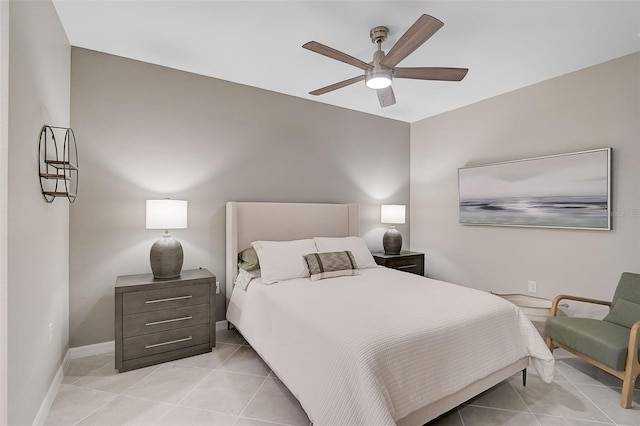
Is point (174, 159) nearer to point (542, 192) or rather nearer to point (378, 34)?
point (378, 34)

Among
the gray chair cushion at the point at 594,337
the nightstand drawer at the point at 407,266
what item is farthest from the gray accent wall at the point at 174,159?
the gray chair cushion at the point at 594,337

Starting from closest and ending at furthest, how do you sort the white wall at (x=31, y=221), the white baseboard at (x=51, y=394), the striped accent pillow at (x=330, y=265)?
the white wall at (x=31, y=221) < the white baseboard at (x=51, y=394) < the striped accent pillow at (x=330, y=265)

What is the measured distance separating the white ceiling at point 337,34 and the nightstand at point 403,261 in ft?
6.92

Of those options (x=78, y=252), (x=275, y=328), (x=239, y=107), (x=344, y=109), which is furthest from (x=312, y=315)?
(x=344, y=109)

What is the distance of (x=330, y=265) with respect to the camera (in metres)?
2.99

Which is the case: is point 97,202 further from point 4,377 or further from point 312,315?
point 312,315

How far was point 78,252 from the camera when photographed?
2686mm

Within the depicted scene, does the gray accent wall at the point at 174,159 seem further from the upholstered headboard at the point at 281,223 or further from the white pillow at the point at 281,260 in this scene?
the white pillow at the point at 281,260

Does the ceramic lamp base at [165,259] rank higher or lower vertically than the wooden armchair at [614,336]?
higher

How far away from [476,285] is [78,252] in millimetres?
4388

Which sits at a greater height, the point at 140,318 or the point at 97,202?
the point at 97,202

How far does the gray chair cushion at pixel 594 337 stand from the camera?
2121 millimetres

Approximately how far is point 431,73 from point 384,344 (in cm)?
192

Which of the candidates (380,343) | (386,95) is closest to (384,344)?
(380,343)
